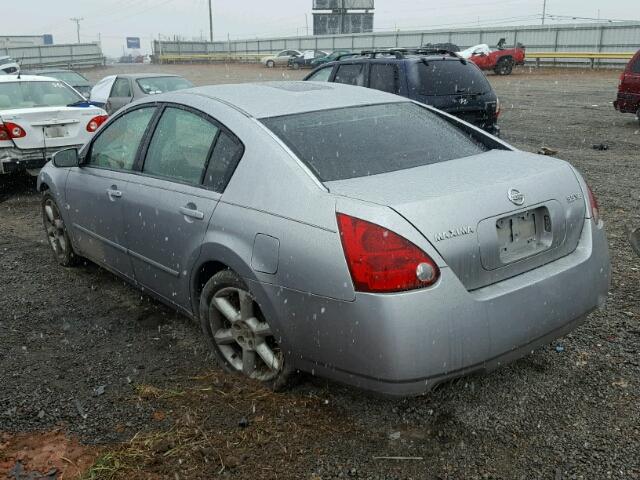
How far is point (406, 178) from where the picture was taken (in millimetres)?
3070

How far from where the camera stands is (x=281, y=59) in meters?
47.6

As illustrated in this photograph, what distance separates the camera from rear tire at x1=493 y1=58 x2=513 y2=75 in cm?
3309

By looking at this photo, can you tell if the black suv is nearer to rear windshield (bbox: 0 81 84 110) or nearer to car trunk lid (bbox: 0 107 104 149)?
car trunk lid (bbox: 0 107 104 149)

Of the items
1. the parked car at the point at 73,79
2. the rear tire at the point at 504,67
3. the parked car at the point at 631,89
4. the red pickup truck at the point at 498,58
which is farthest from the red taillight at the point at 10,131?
the rear tire at the point at 504,67

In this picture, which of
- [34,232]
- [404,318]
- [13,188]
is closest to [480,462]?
[404,318]

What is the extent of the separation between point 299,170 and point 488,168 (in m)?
0.96

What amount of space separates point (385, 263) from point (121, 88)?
1248 centimetres

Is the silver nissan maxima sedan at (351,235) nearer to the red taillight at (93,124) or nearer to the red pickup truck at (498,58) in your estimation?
the red taillight at (93,124)

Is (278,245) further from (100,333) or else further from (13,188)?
(13,188)

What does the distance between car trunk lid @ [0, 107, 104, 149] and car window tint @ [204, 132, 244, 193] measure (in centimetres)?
586

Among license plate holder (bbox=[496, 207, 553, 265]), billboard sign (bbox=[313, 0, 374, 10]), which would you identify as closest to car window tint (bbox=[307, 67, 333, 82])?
license plate holder (bbox=[496, 207, 553, 265])

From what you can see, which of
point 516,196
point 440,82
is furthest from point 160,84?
point 516,196

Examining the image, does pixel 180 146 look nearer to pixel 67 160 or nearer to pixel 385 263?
pixel 67 160

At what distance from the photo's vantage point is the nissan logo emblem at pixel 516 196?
114 inches
